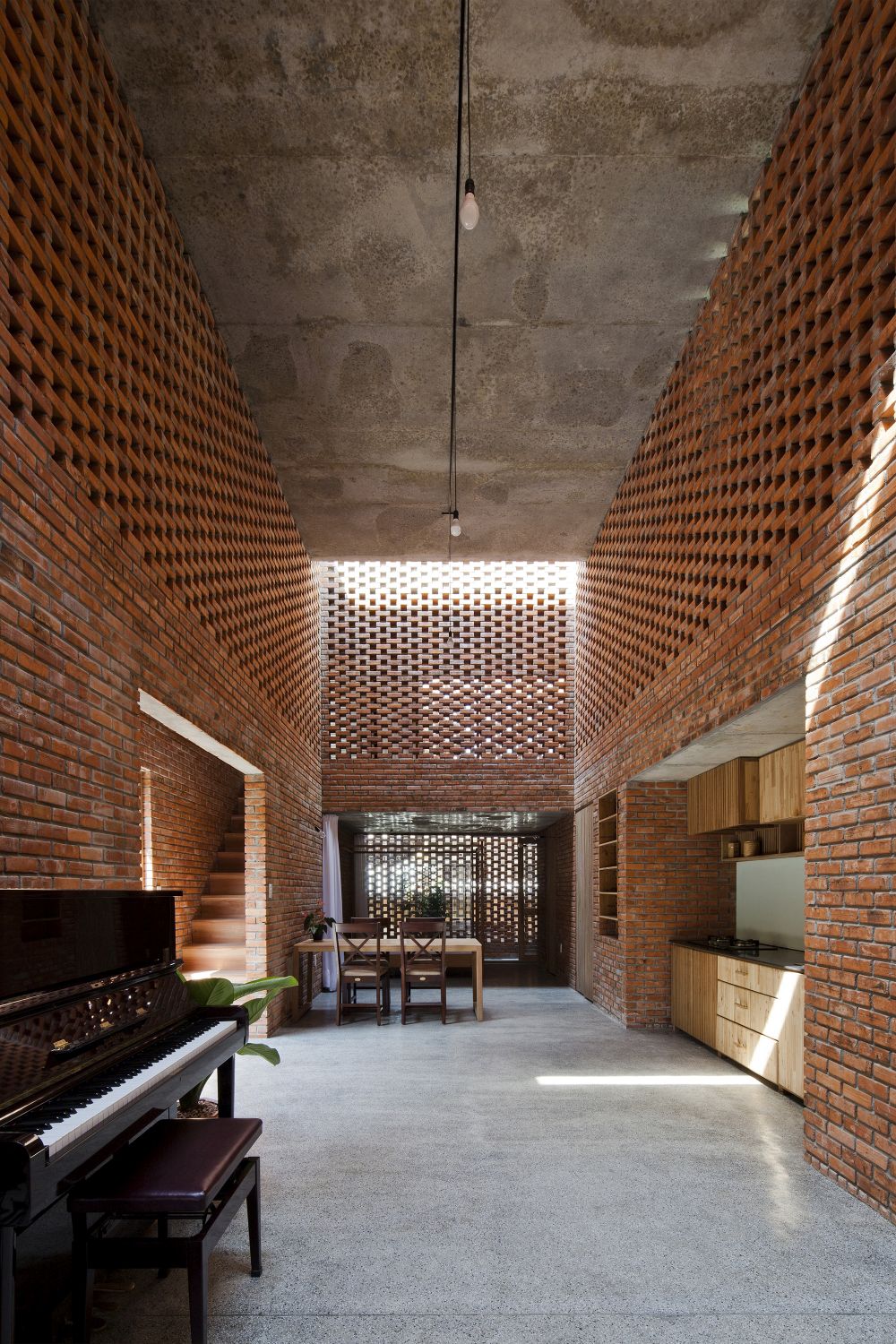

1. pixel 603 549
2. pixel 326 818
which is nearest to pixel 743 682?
pixel 603 549

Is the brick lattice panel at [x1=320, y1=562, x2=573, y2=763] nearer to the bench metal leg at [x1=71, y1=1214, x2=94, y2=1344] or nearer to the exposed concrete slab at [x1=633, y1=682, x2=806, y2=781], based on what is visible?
the exposed concrete slab at [x1=633, y1=682, x2=806, y2=781]

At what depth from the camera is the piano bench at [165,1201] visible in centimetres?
228

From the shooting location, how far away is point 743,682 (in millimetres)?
4730

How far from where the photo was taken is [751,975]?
18.9 ft

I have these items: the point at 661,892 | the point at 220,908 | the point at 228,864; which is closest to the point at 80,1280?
the point at 661,892

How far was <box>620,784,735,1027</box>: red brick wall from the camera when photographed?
25.1 feet

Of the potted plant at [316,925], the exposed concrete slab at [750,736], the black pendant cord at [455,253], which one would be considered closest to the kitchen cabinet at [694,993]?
the exposed concrete slab at [750,736]

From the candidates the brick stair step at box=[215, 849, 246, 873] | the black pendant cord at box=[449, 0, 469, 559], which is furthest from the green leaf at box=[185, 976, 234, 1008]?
the brick stair step at box=[215, 849, 246, 873]

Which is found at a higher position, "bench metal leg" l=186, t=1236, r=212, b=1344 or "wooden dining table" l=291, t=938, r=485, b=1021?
"bench metal leg" l=186, t=1236, r=212, b=1344

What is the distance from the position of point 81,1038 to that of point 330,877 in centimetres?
863

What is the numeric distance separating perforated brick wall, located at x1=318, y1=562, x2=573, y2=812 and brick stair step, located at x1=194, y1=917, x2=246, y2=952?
2.07 m

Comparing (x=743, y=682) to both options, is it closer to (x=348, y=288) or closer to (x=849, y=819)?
(x=849, y=819)

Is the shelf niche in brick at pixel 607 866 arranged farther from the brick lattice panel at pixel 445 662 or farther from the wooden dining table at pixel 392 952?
the brick lattice panel at pixel 445 662

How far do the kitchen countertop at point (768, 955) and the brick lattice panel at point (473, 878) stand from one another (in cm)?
775
